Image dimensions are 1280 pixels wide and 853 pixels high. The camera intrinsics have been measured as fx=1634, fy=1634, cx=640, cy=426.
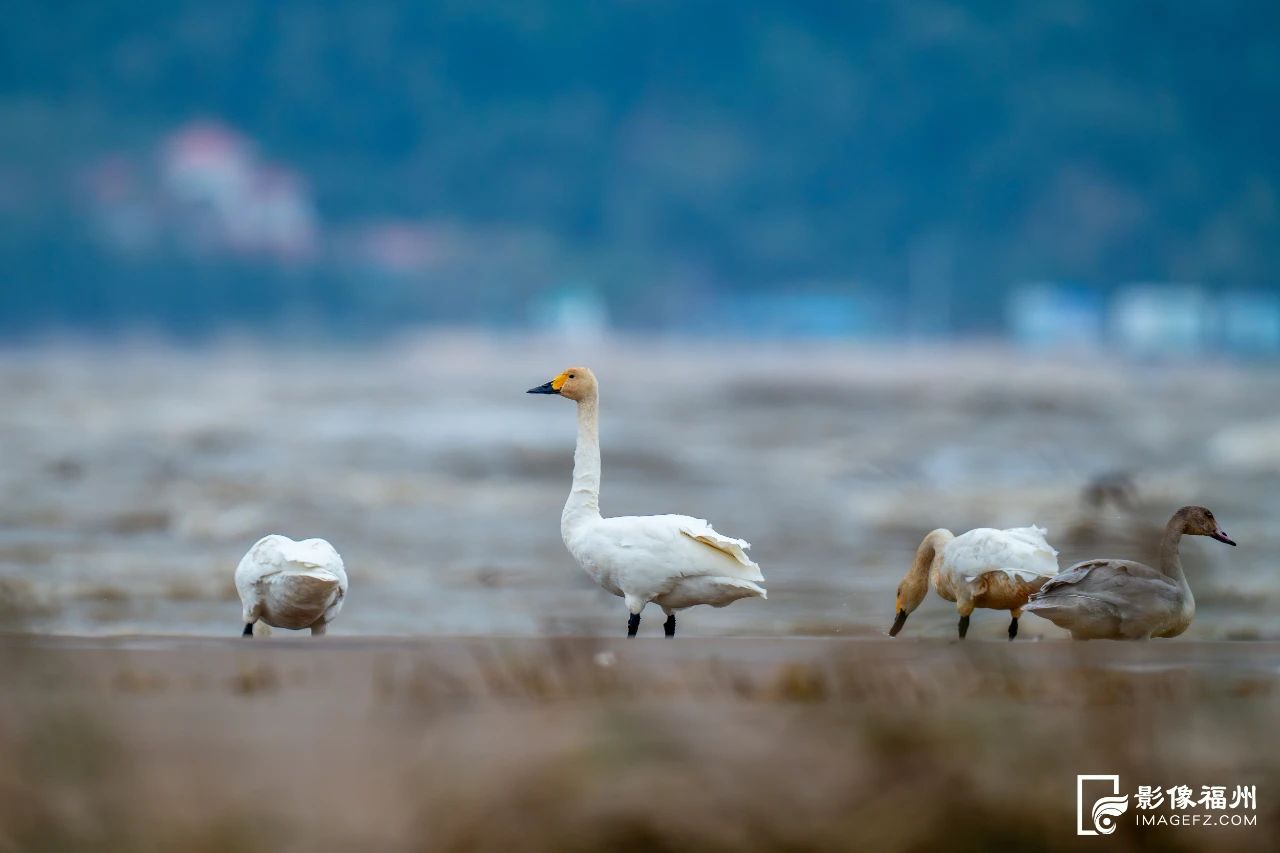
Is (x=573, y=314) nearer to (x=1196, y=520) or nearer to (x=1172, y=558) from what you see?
(x=1196, y=520)

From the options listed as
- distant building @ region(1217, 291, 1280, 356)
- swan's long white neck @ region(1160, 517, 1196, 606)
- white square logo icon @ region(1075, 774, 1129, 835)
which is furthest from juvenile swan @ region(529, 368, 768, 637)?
distant building @ region(1217, 291, 1280, 356)

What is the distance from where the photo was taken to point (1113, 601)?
5168mm

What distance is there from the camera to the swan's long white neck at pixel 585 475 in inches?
214

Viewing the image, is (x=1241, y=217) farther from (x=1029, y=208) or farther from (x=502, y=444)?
(x=502, y=444)

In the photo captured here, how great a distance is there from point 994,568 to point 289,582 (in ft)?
7.58

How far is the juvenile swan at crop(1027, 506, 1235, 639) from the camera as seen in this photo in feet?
17.0

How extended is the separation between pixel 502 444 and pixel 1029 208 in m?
47.4

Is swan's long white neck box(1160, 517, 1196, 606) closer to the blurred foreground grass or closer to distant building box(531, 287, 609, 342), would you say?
the blurred foreground grass

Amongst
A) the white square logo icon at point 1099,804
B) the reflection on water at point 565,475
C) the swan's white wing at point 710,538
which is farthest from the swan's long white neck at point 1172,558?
the swan's white wing at point 710,538

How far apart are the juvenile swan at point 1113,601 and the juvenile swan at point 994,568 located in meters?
0.11

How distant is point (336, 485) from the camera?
21141 mm

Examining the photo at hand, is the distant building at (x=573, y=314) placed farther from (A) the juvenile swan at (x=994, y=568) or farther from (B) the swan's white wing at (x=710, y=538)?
(B) the swan's white wing at (x=710, y=538)

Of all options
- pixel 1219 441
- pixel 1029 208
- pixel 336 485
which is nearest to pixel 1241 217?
pixel 1029 208

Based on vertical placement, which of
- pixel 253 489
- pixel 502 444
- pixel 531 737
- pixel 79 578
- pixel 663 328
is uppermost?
pixel 663 328
